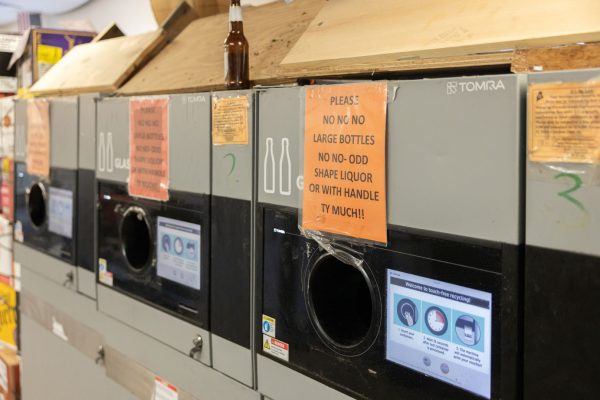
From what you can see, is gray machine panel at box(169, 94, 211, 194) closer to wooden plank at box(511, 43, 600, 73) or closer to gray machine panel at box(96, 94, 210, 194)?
gray machine panel at box(96, 94, 210, 194)

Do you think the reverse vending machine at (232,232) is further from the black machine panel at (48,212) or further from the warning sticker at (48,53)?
the warning sticker at (48,53)

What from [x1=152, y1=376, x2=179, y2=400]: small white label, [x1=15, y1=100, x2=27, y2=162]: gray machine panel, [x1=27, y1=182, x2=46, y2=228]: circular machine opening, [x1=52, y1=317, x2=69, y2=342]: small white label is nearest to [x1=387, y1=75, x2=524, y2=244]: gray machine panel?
[x1=152, y1=376, x2=179, y2=400]: small white label

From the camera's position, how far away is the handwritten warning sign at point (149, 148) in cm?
179

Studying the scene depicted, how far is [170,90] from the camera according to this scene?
75.7 inches

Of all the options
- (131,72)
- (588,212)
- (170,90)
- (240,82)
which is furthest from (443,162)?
(131,72)

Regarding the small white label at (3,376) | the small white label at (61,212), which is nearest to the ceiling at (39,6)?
the small white label at (61,212)

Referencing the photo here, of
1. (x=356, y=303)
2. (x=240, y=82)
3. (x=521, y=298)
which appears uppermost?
(x=240, y=82)

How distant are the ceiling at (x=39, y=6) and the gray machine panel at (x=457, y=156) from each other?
13.3 feet

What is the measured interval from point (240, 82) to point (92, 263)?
3.32 feet

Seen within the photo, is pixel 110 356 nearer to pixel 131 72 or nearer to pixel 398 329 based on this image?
pixel 131 72

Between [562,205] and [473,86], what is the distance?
25cm

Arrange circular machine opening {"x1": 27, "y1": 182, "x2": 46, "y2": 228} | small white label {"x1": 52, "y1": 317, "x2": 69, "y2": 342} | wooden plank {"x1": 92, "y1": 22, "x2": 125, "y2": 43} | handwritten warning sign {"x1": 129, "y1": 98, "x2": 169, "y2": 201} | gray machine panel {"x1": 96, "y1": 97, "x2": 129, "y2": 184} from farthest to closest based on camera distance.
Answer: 1. wooden plank {"x1": 92, "y1": 22, "x2": 125, "y2": 43}
2. circular machine opening {"x1": 27, "y1": 182, "x2": 46, "y2": 228}
3. small white label {"x1": 52, "y1": 317, "x2": 69, "y2": 342}
4. gray machine panel {"x1": 96, "y1": 97, "x2": 129, "y2": 184}
5. handwritten warning sign {"x1": 129, "y1": 98, "x2": 169, "y2": 201}

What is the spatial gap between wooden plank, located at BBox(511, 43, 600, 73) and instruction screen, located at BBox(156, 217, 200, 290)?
0.98 m

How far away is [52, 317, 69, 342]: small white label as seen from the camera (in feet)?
7.99
